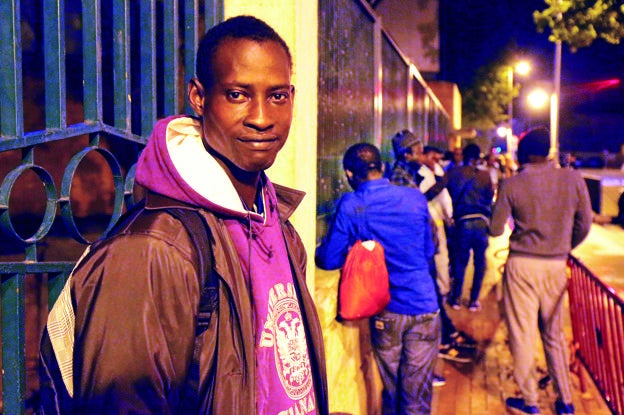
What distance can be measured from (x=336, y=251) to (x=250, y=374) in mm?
2469

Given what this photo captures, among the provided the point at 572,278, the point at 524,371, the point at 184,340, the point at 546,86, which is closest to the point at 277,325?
the point at 184,340

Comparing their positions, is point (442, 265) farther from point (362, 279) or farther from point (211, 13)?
point (211, 13)

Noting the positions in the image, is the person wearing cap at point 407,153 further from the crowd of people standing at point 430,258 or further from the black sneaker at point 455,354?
the black sneaker at point 455,354

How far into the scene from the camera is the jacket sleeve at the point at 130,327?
4.29 feet

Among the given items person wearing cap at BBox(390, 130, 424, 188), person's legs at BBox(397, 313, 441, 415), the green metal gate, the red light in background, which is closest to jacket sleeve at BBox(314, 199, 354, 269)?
person's legs at BBox(397, 313, 441, 415)

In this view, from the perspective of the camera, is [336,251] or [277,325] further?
[336,251]

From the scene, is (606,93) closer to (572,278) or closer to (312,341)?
(572,278)

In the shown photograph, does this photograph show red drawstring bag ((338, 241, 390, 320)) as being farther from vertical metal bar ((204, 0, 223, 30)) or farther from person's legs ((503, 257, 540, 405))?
vertical metal bar ((204, 0, 223, 30))

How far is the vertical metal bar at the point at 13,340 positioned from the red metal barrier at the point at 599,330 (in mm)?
4410

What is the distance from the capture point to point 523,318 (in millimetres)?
5164

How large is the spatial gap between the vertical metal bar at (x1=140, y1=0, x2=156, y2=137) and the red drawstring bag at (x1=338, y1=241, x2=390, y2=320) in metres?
1.92

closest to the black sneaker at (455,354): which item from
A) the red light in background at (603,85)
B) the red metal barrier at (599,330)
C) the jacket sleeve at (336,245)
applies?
the red metal barrier at (599,330)

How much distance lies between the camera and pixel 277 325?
1.73 metres

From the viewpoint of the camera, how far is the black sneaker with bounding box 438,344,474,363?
6.61m
